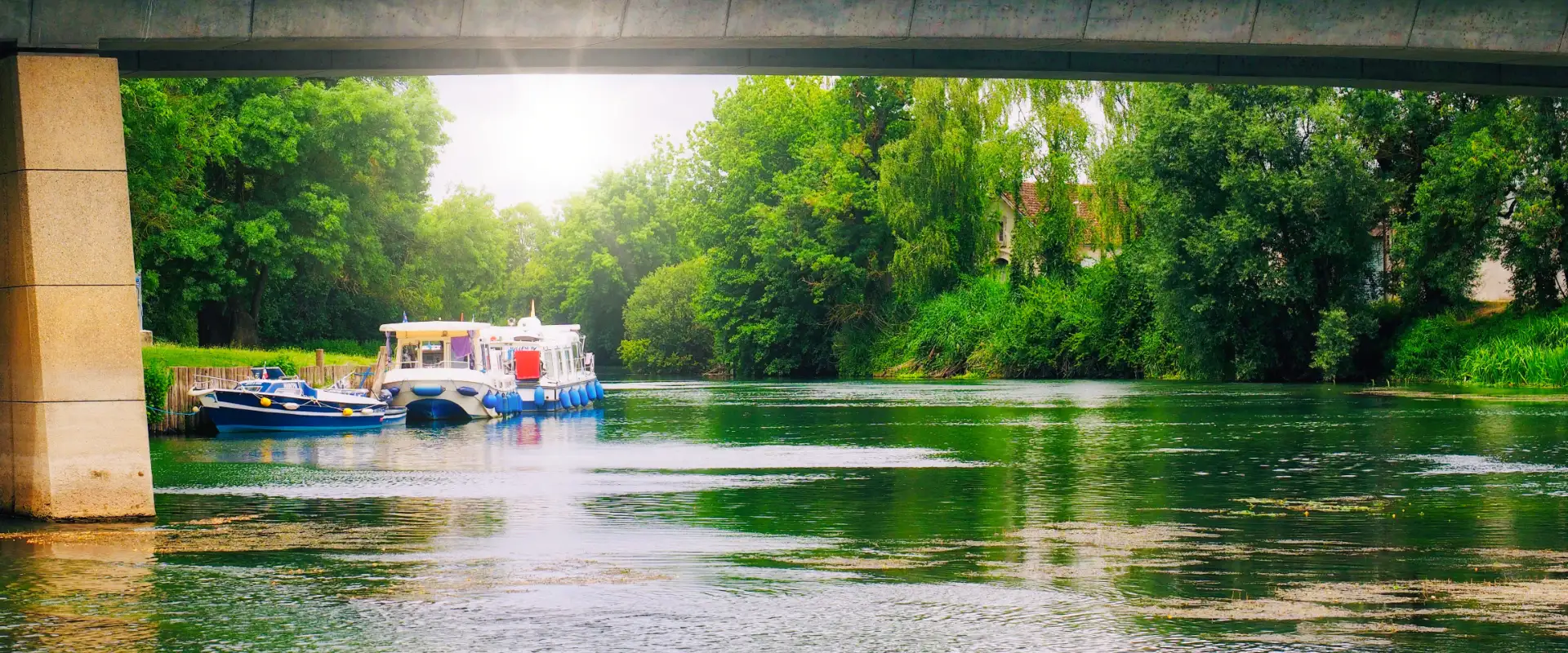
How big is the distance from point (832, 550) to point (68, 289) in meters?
7.67

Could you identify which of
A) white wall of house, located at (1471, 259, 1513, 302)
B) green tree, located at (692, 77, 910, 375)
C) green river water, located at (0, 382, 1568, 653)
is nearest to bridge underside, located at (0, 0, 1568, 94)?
green river water, located at (0, 382, 1568, 653)

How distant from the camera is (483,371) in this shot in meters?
44.2

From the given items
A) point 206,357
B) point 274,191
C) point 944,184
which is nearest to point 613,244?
point 944,184

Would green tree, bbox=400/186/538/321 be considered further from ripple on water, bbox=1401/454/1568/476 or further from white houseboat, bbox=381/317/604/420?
ripple on water, bbox=1401/454/1568/476

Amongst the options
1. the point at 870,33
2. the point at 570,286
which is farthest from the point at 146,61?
the point at 570,286

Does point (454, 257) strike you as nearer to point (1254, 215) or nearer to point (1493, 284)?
point (1254, 215)

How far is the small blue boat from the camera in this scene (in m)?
35.5

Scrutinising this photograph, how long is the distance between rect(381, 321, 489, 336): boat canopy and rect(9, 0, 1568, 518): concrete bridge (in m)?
24.7

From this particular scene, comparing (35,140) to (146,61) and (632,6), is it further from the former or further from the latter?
(632,6)

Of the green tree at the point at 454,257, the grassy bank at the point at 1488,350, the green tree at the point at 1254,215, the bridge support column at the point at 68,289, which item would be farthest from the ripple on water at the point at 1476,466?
the green tree at the point at 454,257

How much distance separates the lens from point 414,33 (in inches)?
666

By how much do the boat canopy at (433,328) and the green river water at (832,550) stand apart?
1429cm

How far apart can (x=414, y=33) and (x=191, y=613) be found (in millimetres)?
7564

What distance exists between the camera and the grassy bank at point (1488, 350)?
5141cm
